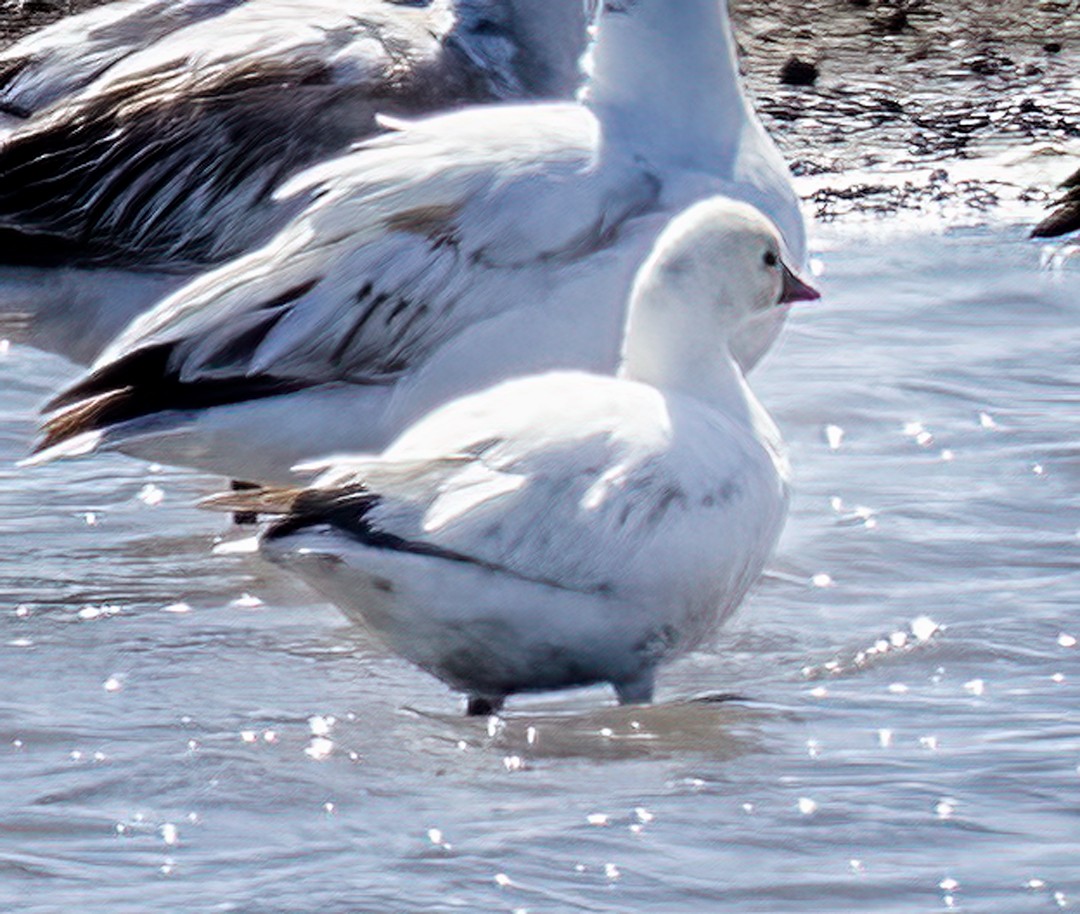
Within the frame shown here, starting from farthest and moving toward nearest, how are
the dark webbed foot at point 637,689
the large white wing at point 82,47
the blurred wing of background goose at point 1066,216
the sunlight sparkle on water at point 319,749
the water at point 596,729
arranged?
the blurred wing of background goose at point 1066,216 < the large white wing at point 82,47 < the dark webbed foot at point 637,689 < the sunlight sparkle on water at point 319,749 < the water at point 596,729

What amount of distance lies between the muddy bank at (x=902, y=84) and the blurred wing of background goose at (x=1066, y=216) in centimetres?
48

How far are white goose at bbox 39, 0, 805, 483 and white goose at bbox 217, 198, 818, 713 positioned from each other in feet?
1.10

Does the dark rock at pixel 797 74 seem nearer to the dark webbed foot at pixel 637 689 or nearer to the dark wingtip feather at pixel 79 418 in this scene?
the dark wingtip feather at pixel 79 418

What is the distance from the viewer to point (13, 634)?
5.10 meters

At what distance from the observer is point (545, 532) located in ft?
14.1

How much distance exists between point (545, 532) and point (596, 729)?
0.43 meters

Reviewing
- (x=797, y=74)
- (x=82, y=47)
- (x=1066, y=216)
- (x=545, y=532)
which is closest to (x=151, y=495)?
(x=82, y=47)

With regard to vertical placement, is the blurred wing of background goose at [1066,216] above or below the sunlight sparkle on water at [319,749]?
below

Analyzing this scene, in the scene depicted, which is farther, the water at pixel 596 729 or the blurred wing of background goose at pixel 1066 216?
the blurred wing of background goose at pixel 1066 216

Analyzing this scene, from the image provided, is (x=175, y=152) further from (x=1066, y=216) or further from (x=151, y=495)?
(x=1066, y=216)

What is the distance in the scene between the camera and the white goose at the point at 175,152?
18.6 ft

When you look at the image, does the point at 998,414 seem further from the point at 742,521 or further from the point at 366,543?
the point at 366,543

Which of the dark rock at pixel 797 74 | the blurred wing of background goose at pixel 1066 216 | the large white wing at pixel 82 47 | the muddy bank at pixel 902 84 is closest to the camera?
the large white wing at pixel 82 47

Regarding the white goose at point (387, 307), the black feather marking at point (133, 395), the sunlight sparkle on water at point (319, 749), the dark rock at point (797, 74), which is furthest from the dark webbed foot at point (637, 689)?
the dark rock at point (797, 74)
